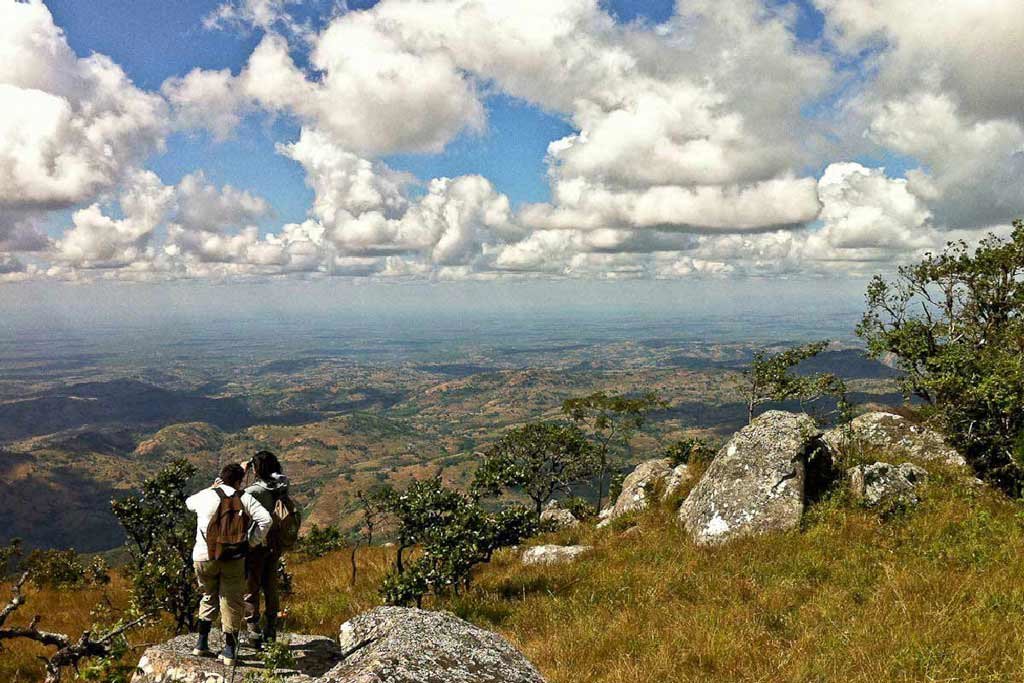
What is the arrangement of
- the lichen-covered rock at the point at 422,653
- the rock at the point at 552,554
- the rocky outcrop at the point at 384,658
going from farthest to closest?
the rock at the point at 552,554, the rocky outcrop at the point at 384,658, the lichen-covered rock at the point at 422,653

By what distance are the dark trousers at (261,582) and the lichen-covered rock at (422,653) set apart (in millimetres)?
1174

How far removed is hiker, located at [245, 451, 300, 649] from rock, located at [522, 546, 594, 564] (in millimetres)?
8196

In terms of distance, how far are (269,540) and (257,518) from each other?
780 millimetres

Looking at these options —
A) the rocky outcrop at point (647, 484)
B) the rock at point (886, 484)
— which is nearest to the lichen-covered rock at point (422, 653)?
the rock at point (886, 484)

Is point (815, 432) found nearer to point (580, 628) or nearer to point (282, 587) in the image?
point (580, 628)

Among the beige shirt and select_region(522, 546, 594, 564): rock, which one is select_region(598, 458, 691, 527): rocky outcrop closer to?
select_region(522, 546, 594, 564): rock

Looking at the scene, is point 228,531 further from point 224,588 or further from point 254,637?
point 254,637

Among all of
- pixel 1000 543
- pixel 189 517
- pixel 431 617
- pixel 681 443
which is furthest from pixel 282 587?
pixel 681 443

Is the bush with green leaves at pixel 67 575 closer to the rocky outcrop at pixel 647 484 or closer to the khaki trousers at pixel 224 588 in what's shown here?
the khaki trousers at pixel 224 588

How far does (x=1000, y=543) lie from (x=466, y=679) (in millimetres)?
10458

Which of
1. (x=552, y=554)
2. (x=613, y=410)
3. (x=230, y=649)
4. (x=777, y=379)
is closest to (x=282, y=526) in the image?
(x=230, y=649)

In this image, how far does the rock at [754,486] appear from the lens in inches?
587

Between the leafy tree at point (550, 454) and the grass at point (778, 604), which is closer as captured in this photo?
the grass at point (778, 604)

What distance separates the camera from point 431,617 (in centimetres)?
736
